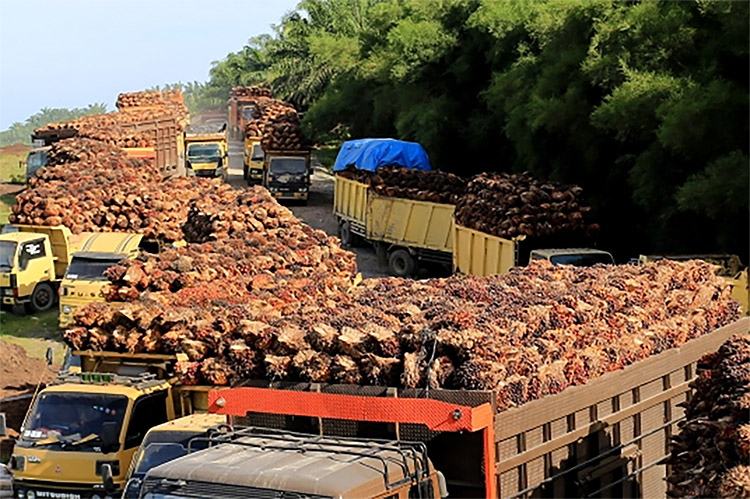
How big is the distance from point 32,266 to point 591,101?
1386 centimetres

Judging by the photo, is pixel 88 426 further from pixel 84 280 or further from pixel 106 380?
pixel 84 280

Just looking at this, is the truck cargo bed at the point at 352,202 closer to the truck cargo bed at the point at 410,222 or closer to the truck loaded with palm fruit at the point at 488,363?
the truck cargo bed at the point at 410,222

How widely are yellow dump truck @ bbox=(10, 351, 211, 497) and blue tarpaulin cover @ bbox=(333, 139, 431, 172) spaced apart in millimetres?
21304

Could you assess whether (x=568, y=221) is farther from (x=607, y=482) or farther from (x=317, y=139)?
(x=317, y=139)

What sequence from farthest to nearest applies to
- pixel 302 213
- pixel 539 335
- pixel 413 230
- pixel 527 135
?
pixel 302 213 < pixel 527 135 < pixel 413 230 < pixel 539 335

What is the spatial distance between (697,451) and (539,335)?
1550mm

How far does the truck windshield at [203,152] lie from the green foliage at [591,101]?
398 cm

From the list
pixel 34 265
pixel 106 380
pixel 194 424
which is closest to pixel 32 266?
pixel 34 265

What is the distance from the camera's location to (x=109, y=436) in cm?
1167

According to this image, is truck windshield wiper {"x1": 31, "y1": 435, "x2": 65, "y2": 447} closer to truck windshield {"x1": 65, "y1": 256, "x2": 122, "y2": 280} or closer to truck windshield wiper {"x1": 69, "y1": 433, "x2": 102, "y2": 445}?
truck windshield wiper {"x1": 69, "y1": 433, "x2": 102, "y2": 445}

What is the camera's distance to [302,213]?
41.4m

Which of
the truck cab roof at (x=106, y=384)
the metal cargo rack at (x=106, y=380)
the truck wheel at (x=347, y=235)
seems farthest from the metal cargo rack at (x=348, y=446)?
the truck wheel at (x=347, y=235)

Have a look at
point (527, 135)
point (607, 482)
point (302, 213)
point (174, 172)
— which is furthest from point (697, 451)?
point (174, 172)

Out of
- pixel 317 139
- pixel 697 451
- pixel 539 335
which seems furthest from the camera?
pixel 317 139
